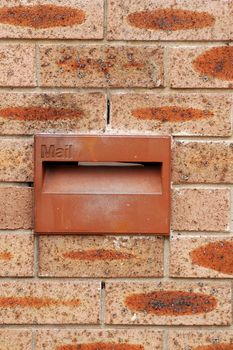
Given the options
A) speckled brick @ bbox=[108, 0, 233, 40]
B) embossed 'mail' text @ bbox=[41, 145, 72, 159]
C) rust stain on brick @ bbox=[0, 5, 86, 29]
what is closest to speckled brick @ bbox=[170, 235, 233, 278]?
embossed 'mail' text @ bbox=[41, 145, 72, 159]

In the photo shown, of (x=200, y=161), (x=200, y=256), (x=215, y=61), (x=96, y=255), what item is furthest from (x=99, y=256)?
(x=215, y=61)

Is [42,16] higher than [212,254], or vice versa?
[42,16]

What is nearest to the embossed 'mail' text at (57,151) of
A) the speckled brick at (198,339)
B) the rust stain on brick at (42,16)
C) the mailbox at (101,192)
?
the mailbox at (101,192)

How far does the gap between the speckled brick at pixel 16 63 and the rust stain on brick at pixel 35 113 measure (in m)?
0.08

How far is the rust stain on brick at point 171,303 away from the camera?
156cm

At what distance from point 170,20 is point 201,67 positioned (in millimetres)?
153

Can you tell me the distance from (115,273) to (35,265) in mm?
225

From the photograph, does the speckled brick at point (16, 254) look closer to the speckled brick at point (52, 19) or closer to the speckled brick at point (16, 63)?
the speckled brick at point (16, 63)

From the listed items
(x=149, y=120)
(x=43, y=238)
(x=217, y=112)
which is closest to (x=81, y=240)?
(x=43, y=238)

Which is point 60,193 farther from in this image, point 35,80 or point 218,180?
point 218,180

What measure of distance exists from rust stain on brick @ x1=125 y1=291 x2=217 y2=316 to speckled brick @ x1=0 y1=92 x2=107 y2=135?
0.51 metres

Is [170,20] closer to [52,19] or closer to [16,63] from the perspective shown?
[52,19]

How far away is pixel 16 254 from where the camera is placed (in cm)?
155

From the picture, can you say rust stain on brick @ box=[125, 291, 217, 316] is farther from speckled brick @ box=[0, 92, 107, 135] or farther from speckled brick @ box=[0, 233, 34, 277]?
speckled brick @ box=[0, 92, 107, 135]
